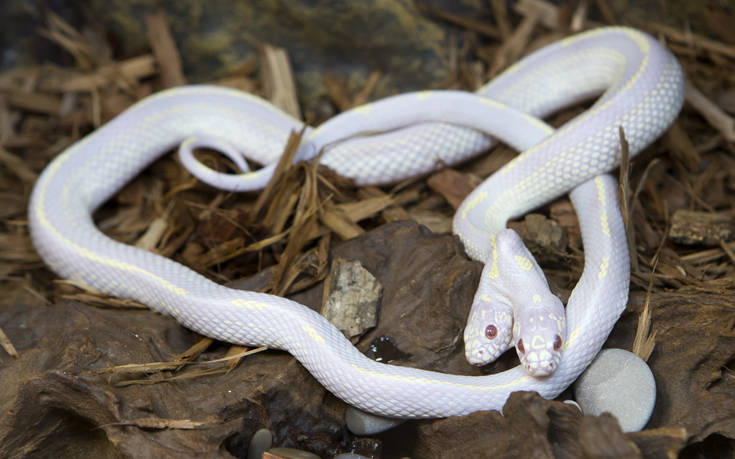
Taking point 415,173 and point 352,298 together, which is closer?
point 352,298

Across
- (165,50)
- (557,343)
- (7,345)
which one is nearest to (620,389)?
(557,343)

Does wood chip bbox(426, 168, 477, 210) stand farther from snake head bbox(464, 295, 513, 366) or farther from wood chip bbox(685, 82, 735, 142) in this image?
wood chip bbox(685, 82, 735, 142)

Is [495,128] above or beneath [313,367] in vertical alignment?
above

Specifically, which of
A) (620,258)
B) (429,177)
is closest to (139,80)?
(429,177)

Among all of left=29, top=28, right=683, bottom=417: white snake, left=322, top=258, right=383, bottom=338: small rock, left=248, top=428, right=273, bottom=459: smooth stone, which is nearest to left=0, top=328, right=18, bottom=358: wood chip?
left=29, top=28, right=683, bottom=417: white snake

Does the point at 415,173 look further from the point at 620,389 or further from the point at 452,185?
the point at 620,389

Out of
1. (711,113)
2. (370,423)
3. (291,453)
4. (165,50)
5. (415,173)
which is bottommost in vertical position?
(370,423)

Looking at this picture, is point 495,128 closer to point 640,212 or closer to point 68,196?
point 640,212
